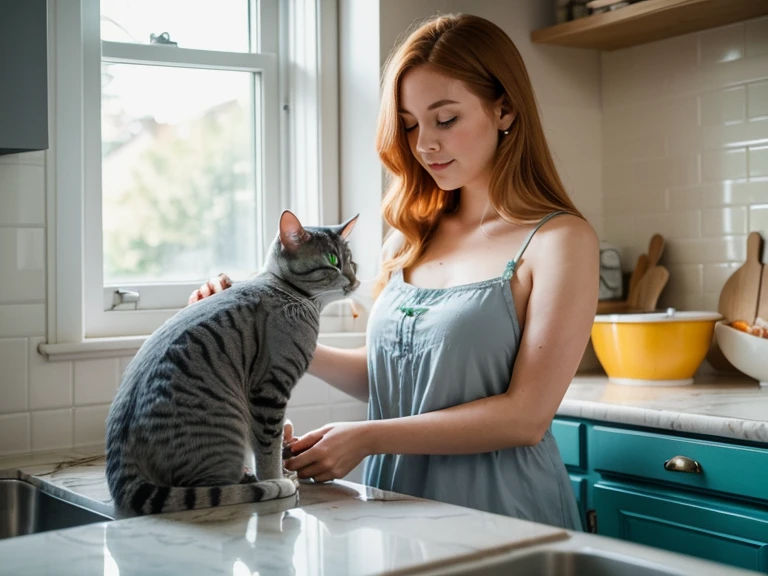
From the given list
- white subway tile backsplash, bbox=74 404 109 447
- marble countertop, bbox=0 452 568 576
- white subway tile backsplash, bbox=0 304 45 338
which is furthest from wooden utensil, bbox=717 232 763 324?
white subway tile backsplash, bbox=0 304 45 338

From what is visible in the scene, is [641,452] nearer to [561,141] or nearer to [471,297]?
[471,297]

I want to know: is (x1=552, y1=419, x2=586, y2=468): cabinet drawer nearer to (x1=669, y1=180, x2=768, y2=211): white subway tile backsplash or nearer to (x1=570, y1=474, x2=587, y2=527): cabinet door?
(x1=570, y1=474, x2=587, y2=527): cabinet door

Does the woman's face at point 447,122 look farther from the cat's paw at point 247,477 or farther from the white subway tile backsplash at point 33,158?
the white subway tile backsplash at point 33,158

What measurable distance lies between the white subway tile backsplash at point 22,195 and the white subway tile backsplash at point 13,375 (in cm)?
27

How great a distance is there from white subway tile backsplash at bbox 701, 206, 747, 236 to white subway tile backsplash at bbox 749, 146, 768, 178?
10cm

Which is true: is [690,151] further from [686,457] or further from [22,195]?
[22,195]

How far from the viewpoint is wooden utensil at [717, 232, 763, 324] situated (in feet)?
8.17

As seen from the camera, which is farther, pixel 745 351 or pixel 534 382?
pixel 745 351

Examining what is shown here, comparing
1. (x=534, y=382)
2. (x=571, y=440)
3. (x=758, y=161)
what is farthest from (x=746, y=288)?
(x=534, y=382)

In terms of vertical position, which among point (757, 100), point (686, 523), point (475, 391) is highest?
point (757, 100)

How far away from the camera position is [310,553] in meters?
1.01

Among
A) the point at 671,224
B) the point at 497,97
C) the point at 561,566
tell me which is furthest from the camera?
the point at 671,224

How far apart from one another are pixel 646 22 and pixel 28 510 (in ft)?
6.60

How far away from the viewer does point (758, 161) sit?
253 centimetres
